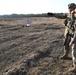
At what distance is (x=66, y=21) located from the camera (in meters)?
8.77

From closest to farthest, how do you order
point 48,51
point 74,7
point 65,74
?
point 65,74, point 74,7, point 48,51

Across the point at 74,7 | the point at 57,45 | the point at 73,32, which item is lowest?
the point at 57,45

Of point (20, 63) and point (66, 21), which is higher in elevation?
point (66, 21)

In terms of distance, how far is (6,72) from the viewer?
25.9 ft

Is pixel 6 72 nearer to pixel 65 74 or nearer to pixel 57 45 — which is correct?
pixel 65 74

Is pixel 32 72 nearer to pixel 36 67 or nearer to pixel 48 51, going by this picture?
pixel 36 67

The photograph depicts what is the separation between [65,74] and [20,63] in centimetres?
175

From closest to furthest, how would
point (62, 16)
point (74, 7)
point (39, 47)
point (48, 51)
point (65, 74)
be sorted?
1. point (65, 74)
2. point (74, 7)
3. point (62, 16)
4. point (48, 51)
5. point (39, 47)

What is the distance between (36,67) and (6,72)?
3.11 feet

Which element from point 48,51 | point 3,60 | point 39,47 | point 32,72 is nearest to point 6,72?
point 32,72

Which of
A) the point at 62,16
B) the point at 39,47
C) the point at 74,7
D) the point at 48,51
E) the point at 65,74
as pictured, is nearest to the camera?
the point at 65,74

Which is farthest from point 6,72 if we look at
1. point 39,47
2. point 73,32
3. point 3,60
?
point 39,47

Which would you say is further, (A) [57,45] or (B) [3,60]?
(A) [57,45]

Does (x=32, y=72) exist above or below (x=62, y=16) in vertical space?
below
